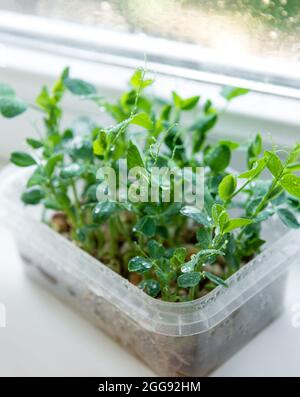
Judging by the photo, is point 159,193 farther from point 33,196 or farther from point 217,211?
point 33,196

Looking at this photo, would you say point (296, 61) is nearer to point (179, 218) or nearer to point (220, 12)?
point (220, 12)

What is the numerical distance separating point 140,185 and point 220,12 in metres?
0.23

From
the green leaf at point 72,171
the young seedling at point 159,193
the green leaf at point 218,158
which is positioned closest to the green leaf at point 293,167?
the young seedling at point 159,193

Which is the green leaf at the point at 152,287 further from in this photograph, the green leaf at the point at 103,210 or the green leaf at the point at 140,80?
the green leaf at the point at 140,80

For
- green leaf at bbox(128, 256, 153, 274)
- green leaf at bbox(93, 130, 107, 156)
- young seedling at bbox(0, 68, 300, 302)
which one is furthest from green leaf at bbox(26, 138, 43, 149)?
green leaf at bbox(128, 256, 153, 274)

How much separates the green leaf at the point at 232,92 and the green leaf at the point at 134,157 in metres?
0.18

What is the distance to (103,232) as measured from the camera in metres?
0.89

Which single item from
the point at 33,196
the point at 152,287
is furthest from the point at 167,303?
the point at 33,196

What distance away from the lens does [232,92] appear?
781mm

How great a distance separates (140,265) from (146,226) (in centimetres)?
6

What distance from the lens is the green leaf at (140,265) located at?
26.4 inches

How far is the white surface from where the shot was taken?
2.57ft

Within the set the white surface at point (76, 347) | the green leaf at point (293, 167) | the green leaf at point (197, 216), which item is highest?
the green leaf at point (293, 167)

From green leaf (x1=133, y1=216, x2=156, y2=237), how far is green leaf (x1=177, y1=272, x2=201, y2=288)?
0.25 feet
